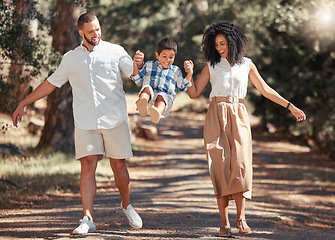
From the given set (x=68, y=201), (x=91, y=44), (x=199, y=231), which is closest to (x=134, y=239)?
(x=199, y=231)

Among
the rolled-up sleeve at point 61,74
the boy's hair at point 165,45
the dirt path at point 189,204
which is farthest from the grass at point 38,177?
the boy's hair at point 165,45

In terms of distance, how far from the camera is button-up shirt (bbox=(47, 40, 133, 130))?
575 cm

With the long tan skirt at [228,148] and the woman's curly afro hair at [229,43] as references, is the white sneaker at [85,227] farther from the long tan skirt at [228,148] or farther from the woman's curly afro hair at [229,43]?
the woman's curly afro hair at [229,43]

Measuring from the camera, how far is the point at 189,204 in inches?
352

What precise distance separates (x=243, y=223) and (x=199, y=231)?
0.72 metres

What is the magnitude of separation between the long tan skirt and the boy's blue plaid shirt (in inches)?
21.4

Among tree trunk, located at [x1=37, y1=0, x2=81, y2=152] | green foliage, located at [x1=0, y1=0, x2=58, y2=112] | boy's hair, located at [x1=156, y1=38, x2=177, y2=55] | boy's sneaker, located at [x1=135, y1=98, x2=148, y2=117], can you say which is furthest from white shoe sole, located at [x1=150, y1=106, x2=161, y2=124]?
tree trunk, located at [x1=37, y1=0, x2=81, y2=152]

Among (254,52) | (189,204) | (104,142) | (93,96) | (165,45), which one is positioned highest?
(254,52)

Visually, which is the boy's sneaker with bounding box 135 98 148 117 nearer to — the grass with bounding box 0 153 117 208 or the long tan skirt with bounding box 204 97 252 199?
the long tan skirt with bounding box 204 97 252 199

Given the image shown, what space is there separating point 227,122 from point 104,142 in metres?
1.34

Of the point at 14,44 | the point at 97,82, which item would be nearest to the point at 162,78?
the point at 97,82

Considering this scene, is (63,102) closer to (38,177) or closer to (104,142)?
(38,177)

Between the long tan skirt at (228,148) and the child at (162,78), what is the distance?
53 cm

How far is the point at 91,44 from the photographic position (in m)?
5.79
